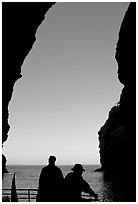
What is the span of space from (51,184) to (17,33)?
10.9 m

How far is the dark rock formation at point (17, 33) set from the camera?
47.5ft

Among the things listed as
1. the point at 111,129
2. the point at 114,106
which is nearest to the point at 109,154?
the point at 111,129

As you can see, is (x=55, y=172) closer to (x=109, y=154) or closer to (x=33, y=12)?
(x=33, y=12)

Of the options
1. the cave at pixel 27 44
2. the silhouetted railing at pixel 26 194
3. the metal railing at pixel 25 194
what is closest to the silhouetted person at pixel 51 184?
the silhouetted railing at pixel 26 194

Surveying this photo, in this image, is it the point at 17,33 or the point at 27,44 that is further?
the point at 27,44

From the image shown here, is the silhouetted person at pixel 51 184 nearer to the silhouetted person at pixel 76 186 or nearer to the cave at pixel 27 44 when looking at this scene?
the silhouetted person at pixel 76 186

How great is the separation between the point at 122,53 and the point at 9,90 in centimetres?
1048

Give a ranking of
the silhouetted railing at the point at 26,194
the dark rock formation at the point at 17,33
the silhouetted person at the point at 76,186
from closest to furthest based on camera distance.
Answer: the silhouetted person at the point at 76,186, the silhouetted railing at the point at 26,194, the dark rock formation at the point at 17,33

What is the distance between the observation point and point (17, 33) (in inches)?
655

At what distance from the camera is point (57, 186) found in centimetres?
764

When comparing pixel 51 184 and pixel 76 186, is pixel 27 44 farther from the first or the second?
pixel 76 186

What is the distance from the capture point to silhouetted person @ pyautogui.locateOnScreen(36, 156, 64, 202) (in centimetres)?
749

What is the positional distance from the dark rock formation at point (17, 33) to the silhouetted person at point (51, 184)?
7.89 meters

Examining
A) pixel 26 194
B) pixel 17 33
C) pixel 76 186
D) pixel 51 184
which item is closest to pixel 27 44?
pixel 17 33
